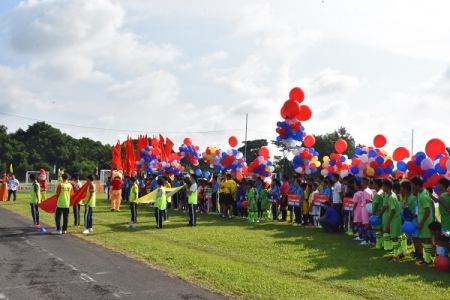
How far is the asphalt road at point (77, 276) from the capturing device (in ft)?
24.3

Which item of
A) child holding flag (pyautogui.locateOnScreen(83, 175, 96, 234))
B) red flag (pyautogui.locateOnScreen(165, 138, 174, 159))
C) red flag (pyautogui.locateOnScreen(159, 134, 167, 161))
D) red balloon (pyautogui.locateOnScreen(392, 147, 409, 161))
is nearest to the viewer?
child holding flag (pyautogui.locateOnScreen(83, 175, 96, 234))

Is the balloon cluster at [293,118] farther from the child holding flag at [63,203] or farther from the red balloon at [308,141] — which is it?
the child holding flag at [63,203]

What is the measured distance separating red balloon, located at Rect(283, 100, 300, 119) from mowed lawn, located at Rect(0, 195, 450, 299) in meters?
4.50

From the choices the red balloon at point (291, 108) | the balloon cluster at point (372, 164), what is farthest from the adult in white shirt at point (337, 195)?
the red balloon at point (291, 108)

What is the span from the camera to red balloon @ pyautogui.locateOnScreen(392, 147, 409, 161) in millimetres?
15445

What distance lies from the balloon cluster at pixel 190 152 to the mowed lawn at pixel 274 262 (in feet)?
36.9

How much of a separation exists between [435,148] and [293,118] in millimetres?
6192

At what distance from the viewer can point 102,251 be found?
36.8 ft

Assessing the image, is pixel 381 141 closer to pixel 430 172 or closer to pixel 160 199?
pixel 430 172

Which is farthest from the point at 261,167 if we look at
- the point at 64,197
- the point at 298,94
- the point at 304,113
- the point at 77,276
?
the point at 77,276

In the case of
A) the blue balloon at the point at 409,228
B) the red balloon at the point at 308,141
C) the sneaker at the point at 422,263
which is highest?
the red balloon at the point at 308,141

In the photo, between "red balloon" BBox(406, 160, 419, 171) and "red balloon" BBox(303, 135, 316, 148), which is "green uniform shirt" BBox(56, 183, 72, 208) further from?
"red balloon" BBox(406, 160, 419, 171)

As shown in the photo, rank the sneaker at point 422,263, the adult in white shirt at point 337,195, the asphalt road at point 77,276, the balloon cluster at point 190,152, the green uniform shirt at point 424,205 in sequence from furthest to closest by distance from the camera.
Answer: the balloon cluster at point 190,152 → the adult in white shirt at point 337,195 → the green uniform shirt at point 424,205 → the sneaker at point 422,263 → the asphalt road at point 77,276

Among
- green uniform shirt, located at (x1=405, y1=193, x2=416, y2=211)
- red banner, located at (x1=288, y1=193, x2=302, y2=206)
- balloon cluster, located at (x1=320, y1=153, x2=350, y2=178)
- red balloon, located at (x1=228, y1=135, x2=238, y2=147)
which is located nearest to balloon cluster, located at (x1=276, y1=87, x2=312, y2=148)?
balloon cluster, located at (x1=320, y1=153, x2=350, y2=178)
